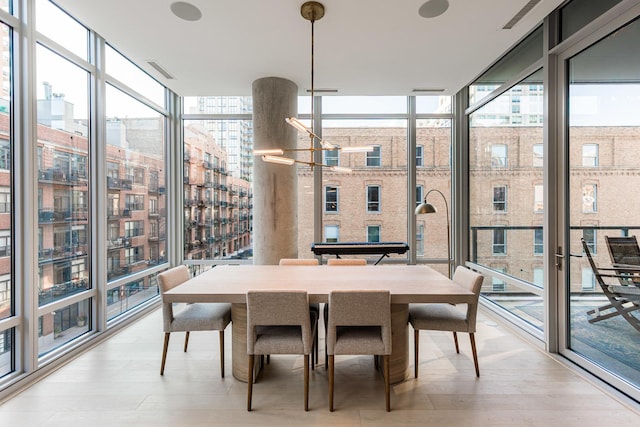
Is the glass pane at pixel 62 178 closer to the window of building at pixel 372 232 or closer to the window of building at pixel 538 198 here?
the window of building at pixel 372 232

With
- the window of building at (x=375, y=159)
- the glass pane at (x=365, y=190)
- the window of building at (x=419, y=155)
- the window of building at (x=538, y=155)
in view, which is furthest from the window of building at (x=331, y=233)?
the window of building at (x=538, y=155)

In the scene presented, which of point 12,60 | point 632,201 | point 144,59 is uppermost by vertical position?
point 144,59

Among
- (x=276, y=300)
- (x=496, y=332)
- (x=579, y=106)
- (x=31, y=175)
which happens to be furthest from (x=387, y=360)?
(x=31, y=175)

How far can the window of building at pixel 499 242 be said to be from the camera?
4.14m

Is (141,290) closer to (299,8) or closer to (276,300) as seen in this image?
(276,300)

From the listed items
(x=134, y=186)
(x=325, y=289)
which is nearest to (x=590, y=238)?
(x=325, y=289)

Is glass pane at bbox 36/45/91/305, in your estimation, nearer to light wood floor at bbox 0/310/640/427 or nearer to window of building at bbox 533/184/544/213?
light wood floor at bbox 0/310/640/427

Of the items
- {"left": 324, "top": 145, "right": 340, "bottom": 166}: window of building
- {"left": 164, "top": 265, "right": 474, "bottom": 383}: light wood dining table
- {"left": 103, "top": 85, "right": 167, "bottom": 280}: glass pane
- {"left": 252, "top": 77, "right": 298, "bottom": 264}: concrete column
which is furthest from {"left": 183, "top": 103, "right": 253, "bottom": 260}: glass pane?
{"left": 164, "top": 265, "right": 474, "bottom": 383}: light wood dining table

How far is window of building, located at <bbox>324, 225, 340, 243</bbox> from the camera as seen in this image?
5.27 meters

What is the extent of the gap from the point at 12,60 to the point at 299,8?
7.91 feet

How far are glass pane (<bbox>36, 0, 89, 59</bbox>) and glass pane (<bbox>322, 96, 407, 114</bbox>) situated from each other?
316 cm

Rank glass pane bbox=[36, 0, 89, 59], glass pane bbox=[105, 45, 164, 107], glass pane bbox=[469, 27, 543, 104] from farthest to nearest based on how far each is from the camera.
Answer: glass pane bbox=[105, 45, 164, 107] → glass pane bbox=[469, 27, 543, 104] → glass pane bbox=[36, 0, 89, 59]

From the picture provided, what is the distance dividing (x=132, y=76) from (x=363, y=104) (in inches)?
131

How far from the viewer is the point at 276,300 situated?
2291 millimetres
